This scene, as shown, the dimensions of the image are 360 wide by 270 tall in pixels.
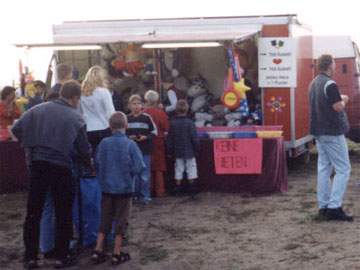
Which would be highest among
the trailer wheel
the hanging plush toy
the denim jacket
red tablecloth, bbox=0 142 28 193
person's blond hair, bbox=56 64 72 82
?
person's blond hair, bbox=56 64 72 82

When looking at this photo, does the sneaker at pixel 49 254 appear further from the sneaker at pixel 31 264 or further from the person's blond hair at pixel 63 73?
the person's blond hair at pixel 63 73

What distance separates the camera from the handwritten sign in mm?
9812

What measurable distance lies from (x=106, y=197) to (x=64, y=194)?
460mm

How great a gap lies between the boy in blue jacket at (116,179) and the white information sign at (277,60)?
483cm

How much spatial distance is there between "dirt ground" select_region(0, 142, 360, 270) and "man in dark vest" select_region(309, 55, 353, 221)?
0.28 meters

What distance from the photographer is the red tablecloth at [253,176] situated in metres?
9.87

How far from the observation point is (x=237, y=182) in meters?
10.2

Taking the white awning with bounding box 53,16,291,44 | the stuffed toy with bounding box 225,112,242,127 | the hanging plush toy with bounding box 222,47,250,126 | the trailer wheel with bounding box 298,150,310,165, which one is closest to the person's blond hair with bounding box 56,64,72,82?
the white awning with bounding box 53,16,291,44

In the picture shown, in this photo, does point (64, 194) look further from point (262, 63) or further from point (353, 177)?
point (353, 177)

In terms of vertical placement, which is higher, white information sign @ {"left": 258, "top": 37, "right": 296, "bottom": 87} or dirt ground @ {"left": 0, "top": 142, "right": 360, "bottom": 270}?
white information sign @ {"left": 258, "top": 37, "right": 296, "bottom": 87}

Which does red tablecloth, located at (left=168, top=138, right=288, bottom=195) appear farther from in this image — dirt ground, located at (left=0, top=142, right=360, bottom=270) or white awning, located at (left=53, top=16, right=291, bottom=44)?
white awning, located at (left=53, top=16, right=291, bottom=44)

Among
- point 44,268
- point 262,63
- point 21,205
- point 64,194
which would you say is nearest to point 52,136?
point 64,194

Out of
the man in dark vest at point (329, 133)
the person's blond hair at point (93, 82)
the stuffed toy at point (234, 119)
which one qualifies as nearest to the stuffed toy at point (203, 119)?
the stuffed toy at point (234, 119)

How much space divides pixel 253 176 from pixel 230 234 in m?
2.50
